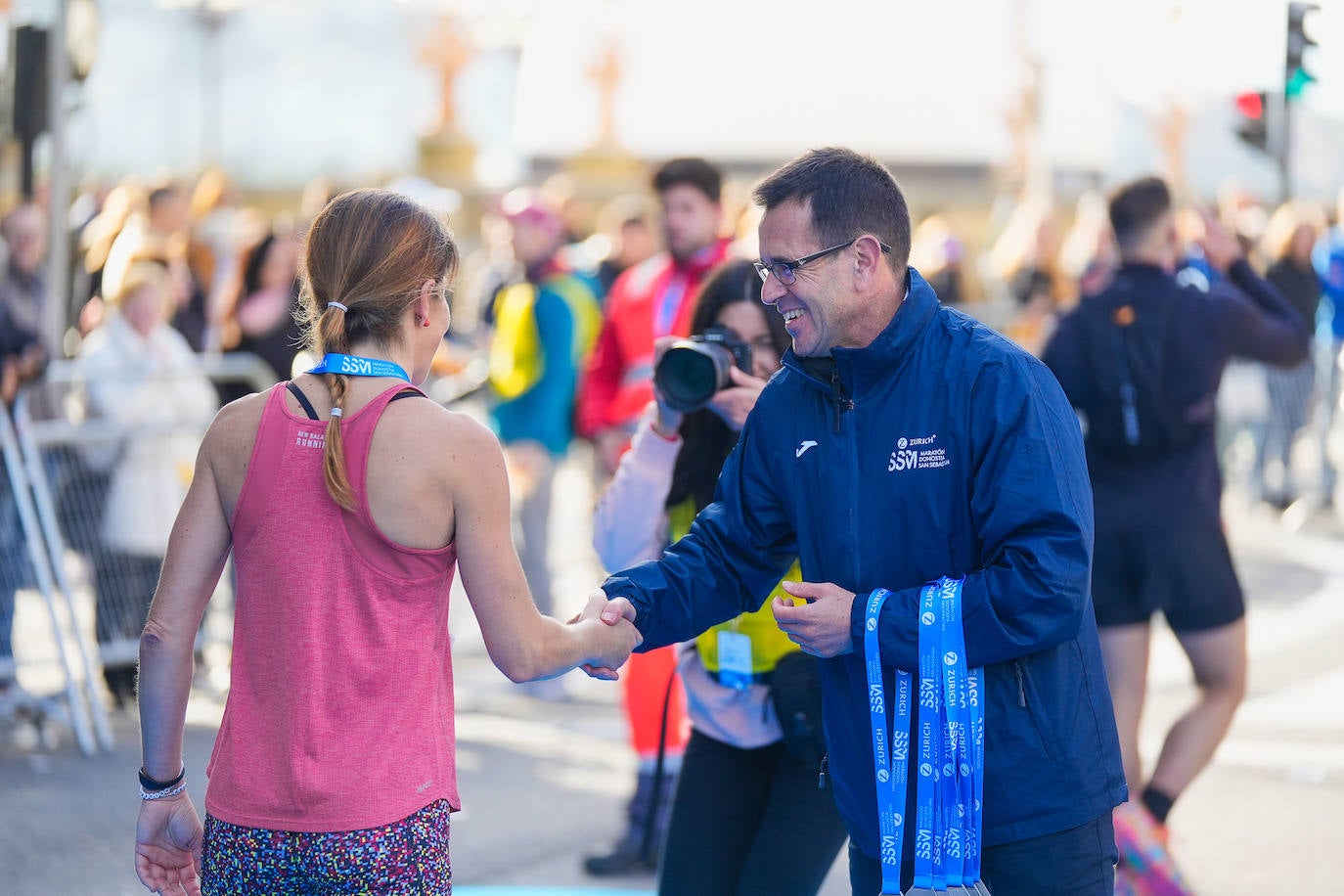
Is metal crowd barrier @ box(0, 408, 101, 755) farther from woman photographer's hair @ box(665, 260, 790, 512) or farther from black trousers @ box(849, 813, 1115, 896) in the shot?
black trousers @ box(849, 813, 1115, 896)

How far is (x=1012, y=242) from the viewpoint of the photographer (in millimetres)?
14242

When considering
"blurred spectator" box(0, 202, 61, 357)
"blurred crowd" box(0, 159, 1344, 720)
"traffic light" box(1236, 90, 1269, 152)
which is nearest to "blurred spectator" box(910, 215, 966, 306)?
"blurred crowd" box(0, 159, 1344, 720)

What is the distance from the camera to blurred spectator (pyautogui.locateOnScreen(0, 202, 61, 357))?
8.05m

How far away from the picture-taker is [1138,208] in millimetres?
5328

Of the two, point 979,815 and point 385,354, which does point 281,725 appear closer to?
point 385,354

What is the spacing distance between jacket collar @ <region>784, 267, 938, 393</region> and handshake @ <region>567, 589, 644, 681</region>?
1.93 feet

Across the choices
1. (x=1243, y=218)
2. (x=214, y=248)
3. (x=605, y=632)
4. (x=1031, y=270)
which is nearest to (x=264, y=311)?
(x=214, y=248)

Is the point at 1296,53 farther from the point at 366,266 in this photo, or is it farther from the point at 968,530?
the point at 366,266

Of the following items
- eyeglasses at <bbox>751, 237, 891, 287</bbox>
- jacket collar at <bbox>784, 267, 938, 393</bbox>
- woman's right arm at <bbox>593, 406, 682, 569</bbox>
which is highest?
eyeglasses at <bbox>751, 237, 891, 287</bbox>

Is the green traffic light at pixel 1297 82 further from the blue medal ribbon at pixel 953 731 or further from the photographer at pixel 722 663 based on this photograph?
the blue medal ribbon at pixel 953 731

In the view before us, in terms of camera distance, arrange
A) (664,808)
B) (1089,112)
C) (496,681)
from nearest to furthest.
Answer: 1. (664,808)
2. (496,681)
3. (1089,112)

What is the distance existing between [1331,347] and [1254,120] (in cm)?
190

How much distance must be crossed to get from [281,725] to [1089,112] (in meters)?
30.5

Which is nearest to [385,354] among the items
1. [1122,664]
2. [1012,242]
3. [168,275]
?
[1122,664]
